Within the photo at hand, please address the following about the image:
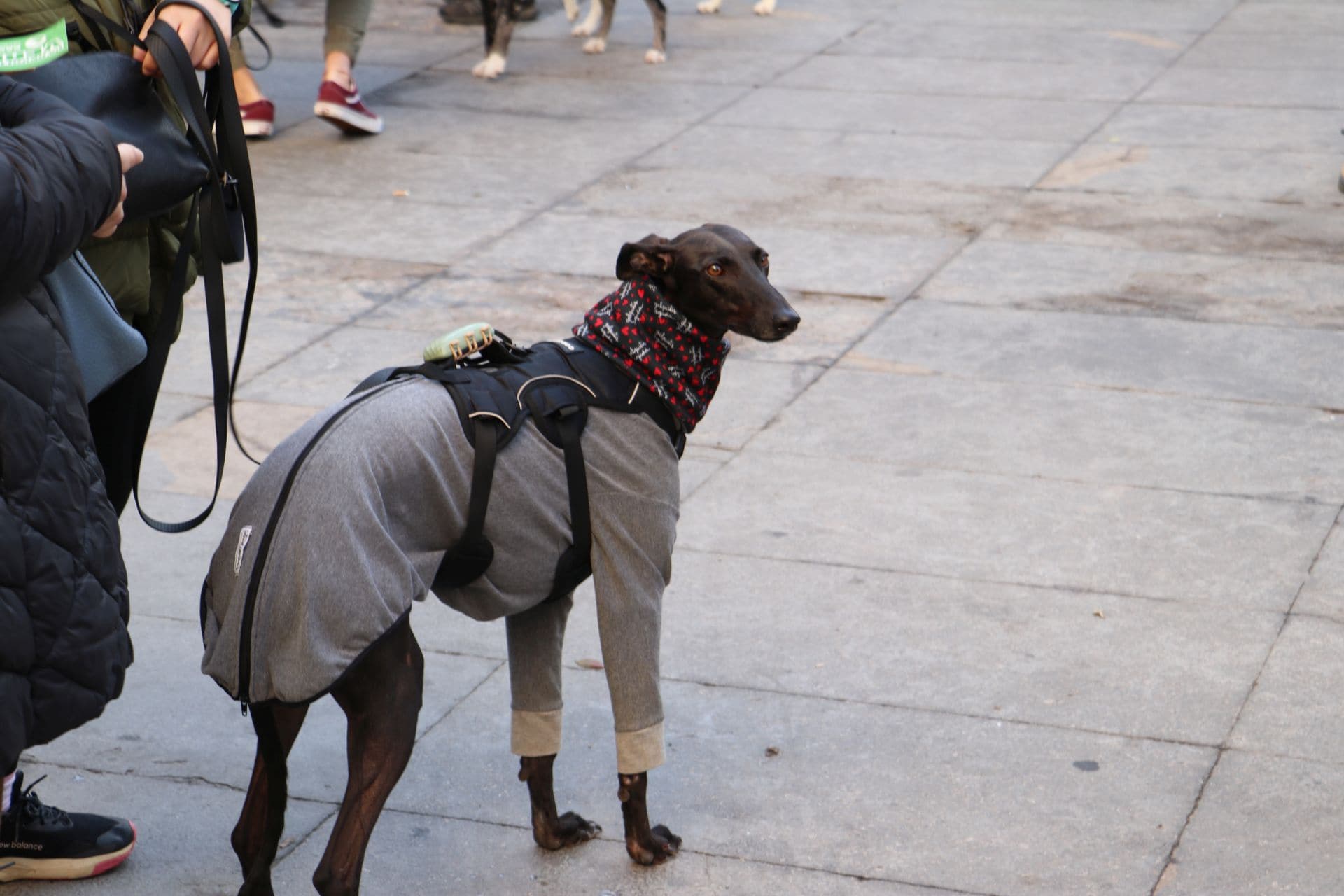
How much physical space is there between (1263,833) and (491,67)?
9429 mm

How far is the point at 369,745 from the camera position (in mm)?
3264

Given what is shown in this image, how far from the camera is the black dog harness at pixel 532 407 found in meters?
3.30

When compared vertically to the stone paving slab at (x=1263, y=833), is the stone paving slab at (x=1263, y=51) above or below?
below

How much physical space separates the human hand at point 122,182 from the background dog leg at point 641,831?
153 centimetres

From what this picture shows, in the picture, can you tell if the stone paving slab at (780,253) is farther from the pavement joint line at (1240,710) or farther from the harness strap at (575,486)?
the harness strap at (575,486)

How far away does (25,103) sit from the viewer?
2887 millimetres

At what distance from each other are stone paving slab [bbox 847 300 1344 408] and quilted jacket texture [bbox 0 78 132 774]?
441 centimetres

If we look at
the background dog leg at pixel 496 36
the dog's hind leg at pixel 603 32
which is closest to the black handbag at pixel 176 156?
the background dog leg at pixel 496 36

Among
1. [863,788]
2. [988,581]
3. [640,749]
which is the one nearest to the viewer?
[640,749]

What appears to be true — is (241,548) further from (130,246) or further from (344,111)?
(344,111)

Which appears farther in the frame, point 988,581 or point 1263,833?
point 988,581

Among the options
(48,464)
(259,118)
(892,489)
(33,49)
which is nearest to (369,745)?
(48,464)

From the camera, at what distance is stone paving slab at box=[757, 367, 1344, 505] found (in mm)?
5797

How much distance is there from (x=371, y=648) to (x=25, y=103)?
Result: 43.2 inches
